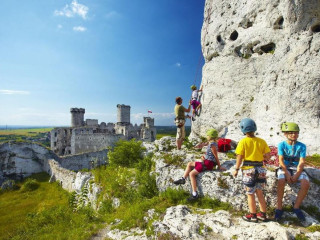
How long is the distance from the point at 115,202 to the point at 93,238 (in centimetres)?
271

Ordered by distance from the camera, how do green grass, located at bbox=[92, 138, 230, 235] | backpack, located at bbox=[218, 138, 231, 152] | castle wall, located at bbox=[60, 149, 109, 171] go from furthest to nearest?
castle wall, located at bbox=[60, 149, 109, 171] → backpack, located at bbox=[218, 138, 231, 152] → green grass, located at bbox=[92, 138, 230, 235]

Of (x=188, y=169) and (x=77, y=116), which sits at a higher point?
(x=77, y=116)

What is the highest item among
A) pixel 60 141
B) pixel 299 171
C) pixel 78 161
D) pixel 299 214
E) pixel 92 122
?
pixel 92 122

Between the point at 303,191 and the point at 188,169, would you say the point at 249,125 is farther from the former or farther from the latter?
the point at 188,169

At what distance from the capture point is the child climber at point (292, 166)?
5.24 m

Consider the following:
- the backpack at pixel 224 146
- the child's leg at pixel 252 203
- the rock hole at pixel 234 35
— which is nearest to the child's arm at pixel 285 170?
the child's leg at pixel 252 203

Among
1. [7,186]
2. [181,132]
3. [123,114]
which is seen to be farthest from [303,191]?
[123,114]

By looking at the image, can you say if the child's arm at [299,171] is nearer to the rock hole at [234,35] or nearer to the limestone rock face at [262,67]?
the limestone rock face at [262,67]

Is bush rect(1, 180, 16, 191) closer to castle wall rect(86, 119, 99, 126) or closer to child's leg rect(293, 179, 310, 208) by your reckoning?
child's leg rect(293, 179, 310, 208)

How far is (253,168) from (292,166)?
4.81ft

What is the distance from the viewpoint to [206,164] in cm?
697

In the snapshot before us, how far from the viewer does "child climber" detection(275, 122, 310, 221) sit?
5.24 m

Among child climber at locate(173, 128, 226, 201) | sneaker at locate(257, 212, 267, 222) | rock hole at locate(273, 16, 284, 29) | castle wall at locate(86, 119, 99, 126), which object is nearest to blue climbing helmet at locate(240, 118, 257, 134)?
child climber at locate(173, 128, 226, 201)

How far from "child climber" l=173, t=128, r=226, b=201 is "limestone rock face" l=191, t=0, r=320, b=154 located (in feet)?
21.4
